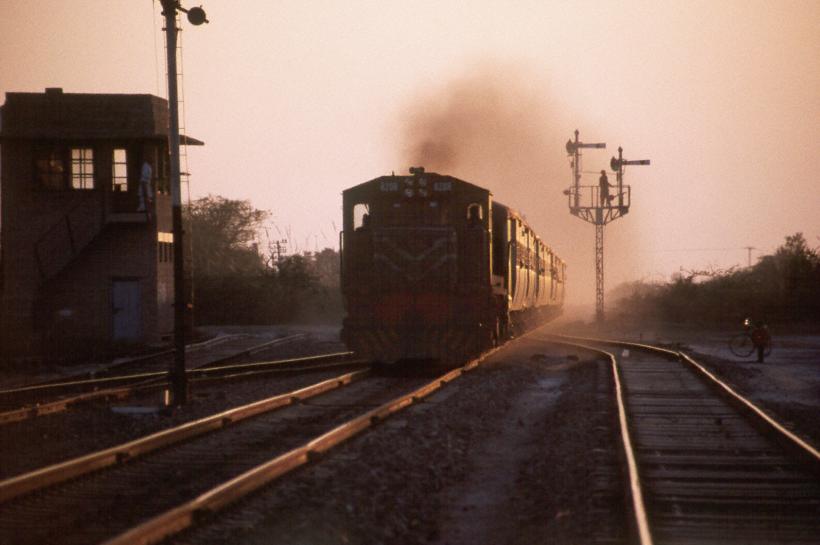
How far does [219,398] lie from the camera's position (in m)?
15.6

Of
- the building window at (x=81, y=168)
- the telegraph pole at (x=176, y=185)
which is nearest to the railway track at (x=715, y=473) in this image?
the telegraph pole at (x=176, y=185)

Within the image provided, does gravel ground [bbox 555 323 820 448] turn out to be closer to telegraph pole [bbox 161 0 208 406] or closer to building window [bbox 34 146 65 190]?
telegraph pole [bbox 161 0 208 406]

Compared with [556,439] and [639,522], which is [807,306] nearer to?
[556,439]

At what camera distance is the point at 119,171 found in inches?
1208

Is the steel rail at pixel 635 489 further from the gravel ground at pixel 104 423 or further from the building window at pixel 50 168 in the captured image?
the building window at pixel 50 168

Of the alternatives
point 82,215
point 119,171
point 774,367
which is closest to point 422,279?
point 774,367

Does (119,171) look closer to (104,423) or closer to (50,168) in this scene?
(50,168)

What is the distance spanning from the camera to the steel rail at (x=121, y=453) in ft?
25.7

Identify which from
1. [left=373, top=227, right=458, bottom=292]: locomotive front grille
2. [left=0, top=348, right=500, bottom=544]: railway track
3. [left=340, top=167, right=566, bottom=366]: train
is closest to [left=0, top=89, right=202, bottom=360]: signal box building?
[left=340, top=167, right=566, bottom=366]: train

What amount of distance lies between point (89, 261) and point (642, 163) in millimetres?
28447

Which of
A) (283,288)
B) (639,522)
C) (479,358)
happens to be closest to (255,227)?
(283,288)

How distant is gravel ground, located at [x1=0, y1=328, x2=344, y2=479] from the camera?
1035cm

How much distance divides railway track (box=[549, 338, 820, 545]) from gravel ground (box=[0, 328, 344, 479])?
5.63 m

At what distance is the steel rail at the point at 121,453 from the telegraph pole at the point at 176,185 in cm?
183
